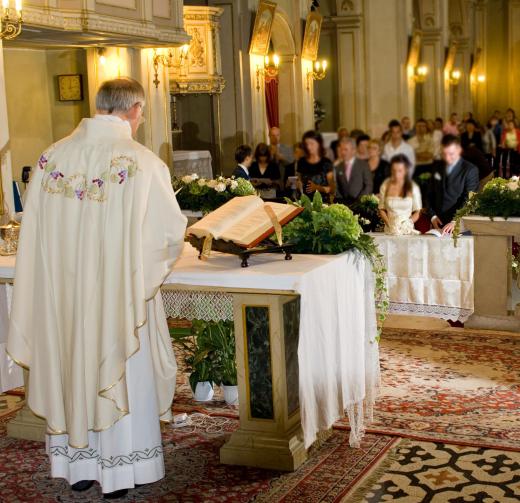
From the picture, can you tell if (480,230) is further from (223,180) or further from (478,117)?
(478,117)

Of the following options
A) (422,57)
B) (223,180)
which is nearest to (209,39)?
(223,180)

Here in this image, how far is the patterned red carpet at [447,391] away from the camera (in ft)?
18.4

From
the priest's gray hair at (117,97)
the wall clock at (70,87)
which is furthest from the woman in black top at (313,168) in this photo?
the priest's gray hair at (117,97)

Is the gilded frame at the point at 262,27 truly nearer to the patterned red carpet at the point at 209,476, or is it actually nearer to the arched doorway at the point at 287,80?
the arched doorway at the point at 287,80

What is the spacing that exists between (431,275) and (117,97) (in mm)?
4193

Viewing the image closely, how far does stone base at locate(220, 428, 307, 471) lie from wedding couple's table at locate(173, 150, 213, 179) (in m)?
7.84

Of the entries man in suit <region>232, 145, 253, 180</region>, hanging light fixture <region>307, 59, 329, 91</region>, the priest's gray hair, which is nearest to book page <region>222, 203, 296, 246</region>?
the priest's gray hair

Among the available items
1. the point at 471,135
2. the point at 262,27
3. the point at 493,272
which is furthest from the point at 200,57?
the point at 471,135

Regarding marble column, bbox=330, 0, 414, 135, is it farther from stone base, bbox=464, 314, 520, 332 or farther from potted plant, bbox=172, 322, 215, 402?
potted plant, bbox=172, 322, 215, 402

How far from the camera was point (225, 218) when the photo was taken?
510 centimetres

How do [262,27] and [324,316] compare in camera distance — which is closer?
Result: [324,316]

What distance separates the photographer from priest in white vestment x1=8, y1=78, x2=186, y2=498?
4.52 m

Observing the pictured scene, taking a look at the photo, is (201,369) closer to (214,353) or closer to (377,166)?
(214,353)

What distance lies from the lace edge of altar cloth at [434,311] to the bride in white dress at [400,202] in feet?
2.41
